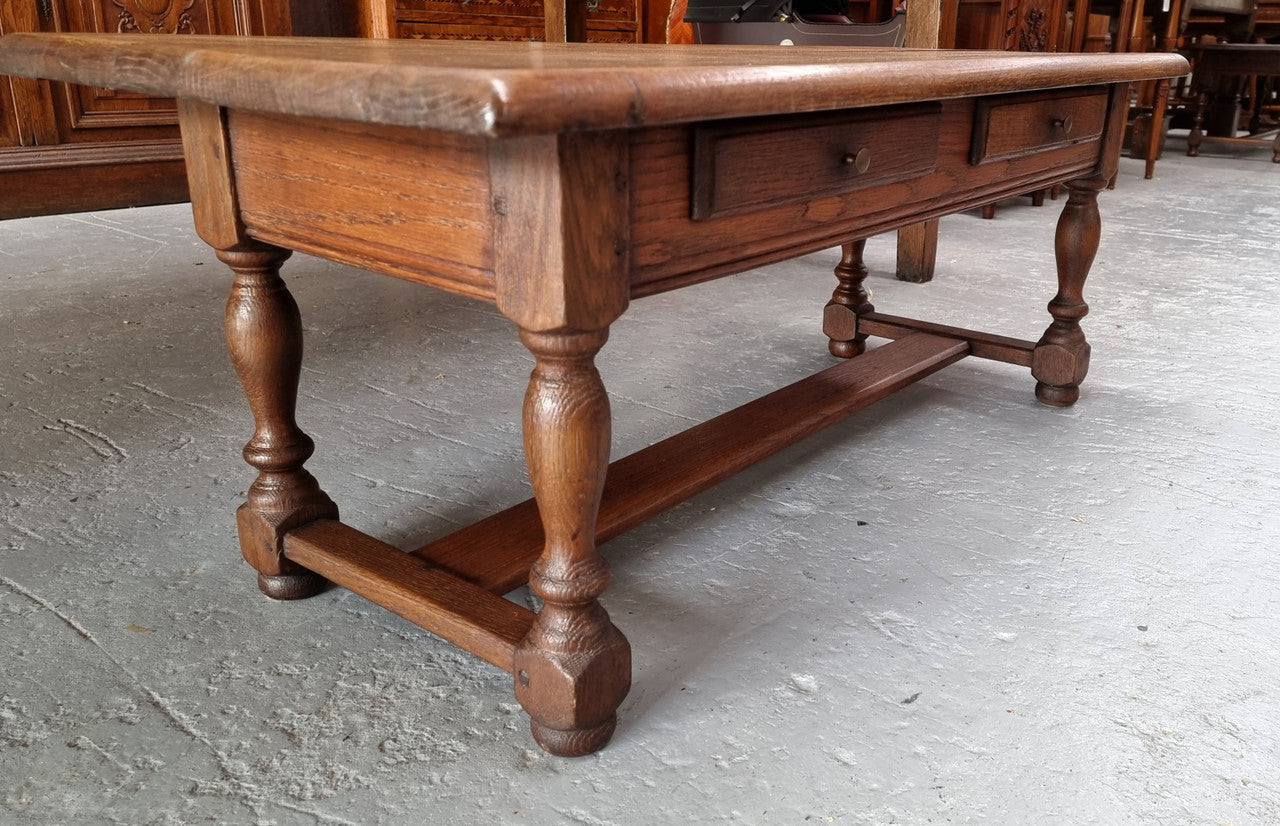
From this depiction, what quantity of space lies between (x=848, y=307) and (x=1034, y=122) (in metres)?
0.88

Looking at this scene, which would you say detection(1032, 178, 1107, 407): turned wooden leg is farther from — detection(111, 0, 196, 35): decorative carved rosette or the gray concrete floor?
detection(111, 0, 196, 35): decorative carved rosette

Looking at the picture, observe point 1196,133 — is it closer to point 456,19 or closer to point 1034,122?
point 456,19

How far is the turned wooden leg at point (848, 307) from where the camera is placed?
2465 mm

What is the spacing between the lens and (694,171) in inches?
40.0

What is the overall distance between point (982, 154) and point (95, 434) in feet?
5.54

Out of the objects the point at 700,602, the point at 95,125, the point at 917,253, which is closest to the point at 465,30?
the point at 95,125

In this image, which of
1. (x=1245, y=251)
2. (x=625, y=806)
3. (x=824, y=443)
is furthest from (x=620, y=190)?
(x=1245, y=251)

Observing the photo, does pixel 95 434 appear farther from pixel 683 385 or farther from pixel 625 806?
pixel 625 806

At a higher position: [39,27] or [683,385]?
[39,27]

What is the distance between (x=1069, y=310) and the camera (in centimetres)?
220

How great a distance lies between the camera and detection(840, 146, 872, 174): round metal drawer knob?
1.20 metres

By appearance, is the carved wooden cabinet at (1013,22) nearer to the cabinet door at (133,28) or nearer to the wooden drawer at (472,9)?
the wooden drawer at (472,9)

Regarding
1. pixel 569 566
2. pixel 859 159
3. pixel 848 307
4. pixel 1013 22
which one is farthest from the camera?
pixel 1013 22

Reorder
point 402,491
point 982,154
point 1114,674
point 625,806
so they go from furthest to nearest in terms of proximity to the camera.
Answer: point 402,491 → point 982,154 → point 1114,674 → point 625,806
